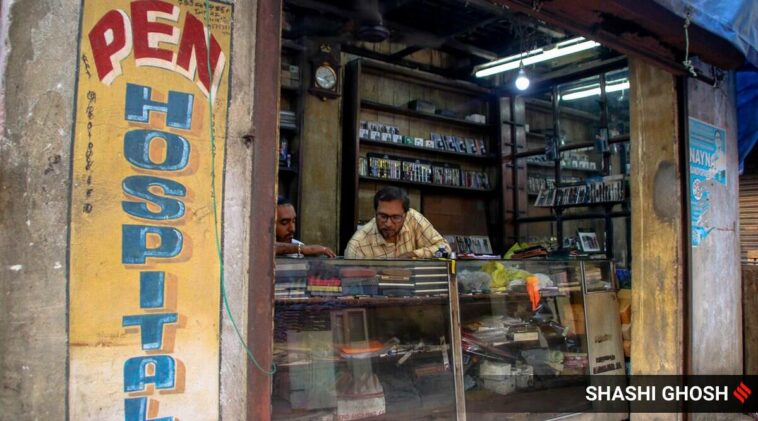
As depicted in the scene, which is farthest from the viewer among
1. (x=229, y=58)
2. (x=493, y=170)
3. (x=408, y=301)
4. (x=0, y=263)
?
(x=493, y=170)

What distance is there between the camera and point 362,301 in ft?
9.95

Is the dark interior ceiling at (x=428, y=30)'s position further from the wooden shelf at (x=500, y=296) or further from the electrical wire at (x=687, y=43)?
the wooden shelf at (x=500, y=296)

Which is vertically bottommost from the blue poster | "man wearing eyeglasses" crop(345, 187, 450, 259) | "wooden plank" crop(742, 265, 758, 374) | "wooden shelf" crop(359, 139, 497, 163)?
"wooden plank" crop(742, 265, 758, 374)

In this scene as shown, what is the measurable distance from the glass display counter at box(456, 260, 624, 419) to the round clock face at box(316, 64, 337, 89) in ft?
11.1

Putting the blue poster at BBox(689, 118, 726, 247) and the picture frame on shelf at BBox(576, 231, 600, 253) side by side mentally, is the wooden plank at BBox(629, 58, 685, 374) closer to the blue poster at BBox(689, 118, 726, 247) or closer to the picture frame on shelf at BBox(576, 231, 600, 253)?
the blue poster at BBox(689, 118, 726, 247)

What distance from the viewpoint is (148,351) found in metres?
1.69

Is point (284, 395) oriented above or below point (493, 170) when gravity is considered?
below

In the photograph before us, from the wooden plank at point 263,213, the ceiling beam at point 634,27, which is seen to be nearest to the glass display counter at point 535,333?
the ceiling beam at point 634,27

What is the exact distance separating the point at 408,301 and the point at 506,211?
479 centimetres

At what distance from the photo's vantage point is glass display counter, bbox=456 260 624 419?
3.44m

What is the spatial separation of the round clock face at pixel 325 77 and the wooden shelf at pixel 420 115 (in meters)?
0.58

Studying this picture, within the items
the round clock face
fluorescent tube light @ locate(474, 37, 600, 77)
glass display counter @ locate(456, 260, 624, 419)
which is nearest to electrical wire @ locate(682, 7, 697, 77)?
fluorescent tube light @ locate(474, 37, 600, 77)

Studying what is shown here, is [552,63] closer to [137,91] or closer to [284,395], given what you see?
[284,395]

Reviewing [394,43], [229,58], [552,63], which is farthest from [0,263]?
[552,63]
